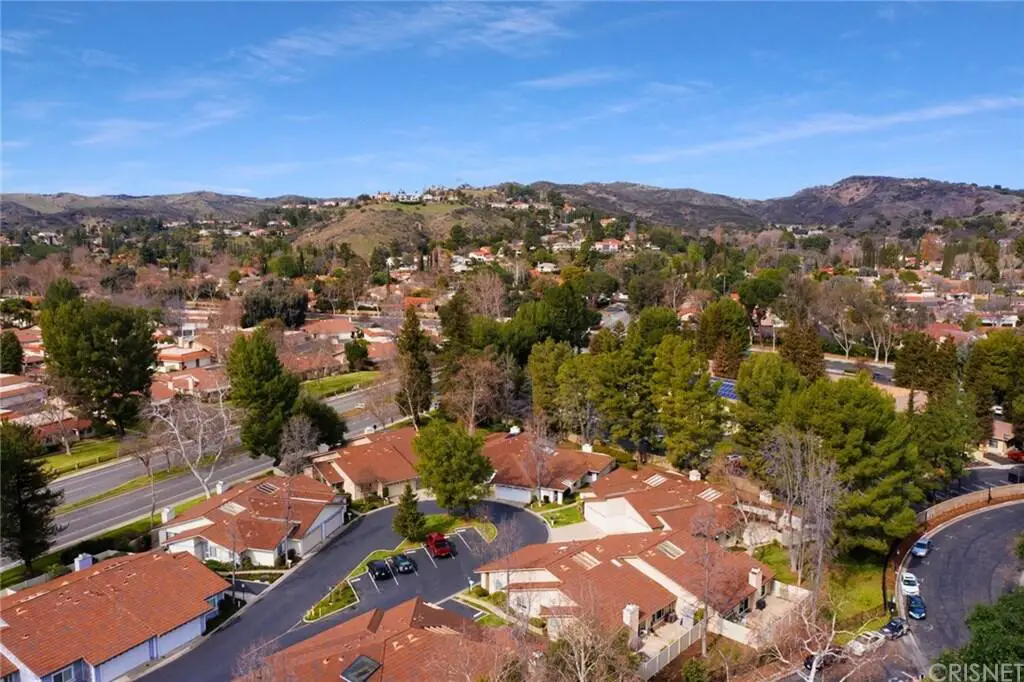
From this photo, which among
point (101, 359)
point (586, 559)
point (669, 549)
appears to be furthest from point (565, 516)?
point (101, 359)

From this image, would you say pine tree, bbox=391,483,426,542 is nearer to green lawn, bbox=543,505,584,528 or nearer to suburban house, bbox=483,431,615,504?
green lawn, bbox=543,505,584,528

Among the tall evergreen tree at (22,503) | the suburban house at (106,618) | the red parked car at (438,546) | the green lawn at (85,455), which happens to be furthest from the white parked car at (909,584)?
the green lawn at (85,455)

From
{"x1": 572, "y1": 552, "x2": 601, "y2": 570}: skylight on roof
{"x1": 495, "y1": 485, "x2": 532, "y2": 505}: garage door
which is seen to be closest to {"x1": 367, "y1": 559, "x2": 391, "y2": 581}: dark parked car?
{"x1": 572, "y1": 552, "x2": 601, "y2": 570}: skylight on roof

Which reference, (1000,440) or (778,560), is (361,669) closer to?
(778,560)

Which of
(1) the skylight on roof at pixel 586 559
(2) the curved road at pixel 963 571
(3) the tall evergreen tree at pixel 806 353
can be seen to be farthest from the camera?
Answer: (3) the tall evergreen tree at pixel 806 353

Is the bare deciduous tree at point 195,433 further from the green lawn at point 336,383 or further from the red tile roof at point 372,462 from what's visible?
the green lawn at point 336,383

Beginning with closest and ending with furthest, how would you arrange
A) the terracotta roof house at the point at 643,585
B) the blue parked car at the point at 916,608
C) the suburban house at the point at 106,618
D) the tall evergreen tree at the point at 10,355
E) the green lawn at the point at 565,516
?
1. the suburban house at the point at 106,618
2. the terracotta roof house at the point at 643,585
3. the blue parked car at the point at 916,608
4. the green lawn at the point at 565,516
5. the tall evergreen tree at the point at 10,355

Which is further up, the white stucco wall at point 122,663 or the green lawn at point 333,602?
the white stucco wall at point 122,663
